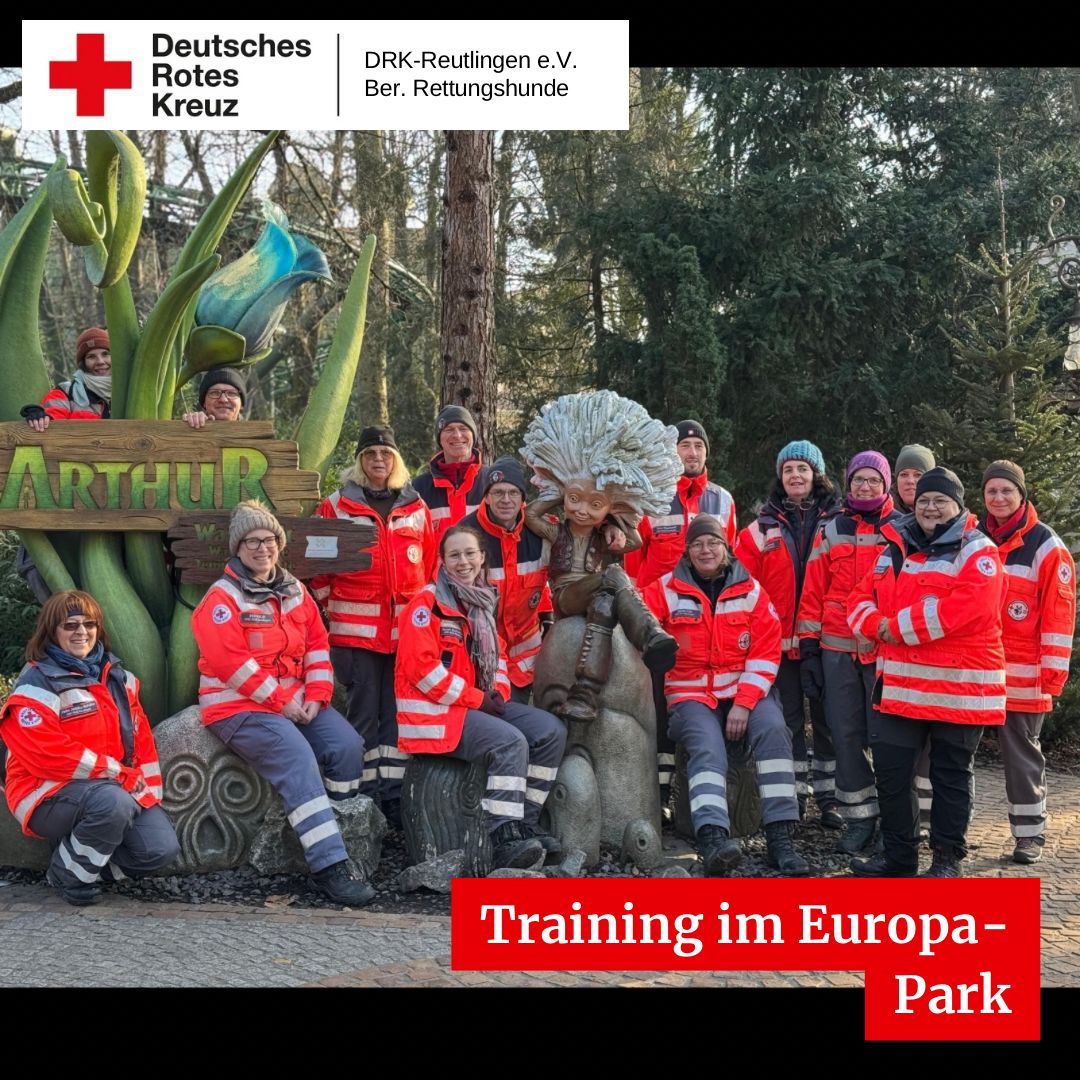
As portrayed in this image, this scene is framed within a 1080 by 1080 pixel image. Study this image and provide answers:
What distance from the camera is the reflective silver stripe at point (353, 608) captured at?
264 inches

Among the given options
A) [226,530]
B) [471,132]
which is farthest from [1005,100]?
[226,530]

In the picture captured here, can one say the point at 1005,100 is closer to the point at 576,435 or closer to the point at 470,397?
the point at 470,397

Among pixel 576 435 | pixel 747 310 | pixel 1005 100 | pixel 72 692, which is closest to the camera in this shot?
pixel 72 692

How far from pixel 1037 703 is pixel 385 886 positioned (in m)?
3.37

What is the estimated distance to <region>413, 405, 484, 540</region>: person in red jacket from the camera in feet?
22.4

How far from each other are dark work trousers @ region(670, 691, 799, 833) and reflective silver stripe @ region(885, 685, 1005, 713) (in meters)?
0.62

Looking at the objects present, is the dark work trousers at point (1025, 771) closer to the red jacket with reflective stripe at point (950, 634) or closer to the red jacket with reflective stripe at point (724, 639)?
the red jacket with reflective stripe at point (950, 634)

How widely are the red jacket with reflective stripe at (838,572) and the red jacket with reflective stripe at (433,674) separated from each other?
6.33 feet

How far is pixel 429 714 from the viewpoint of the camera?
5863mm

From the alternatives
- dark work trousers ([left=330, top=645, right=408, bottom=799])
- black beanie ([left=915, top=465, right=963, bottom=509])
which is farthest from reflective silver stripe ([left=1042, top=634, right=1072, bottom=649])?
dark work trousers ([left=330, top=645, right=408, bottom=799])

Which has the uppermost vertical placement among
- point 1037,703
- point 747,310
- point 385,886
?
point 747,310

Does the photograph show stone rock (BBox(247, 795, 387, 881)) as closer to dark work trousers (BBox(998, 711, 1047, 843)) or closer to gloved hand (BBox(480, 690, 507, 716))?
gloved hand (BBox(480, 690, 507, 716))

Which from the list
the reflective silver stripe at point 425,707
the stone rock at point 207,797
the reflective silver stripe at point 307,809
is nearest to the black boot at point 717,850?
the reflective silver stripe at point 425,707

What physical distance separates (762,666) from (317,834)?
7.39 feet
